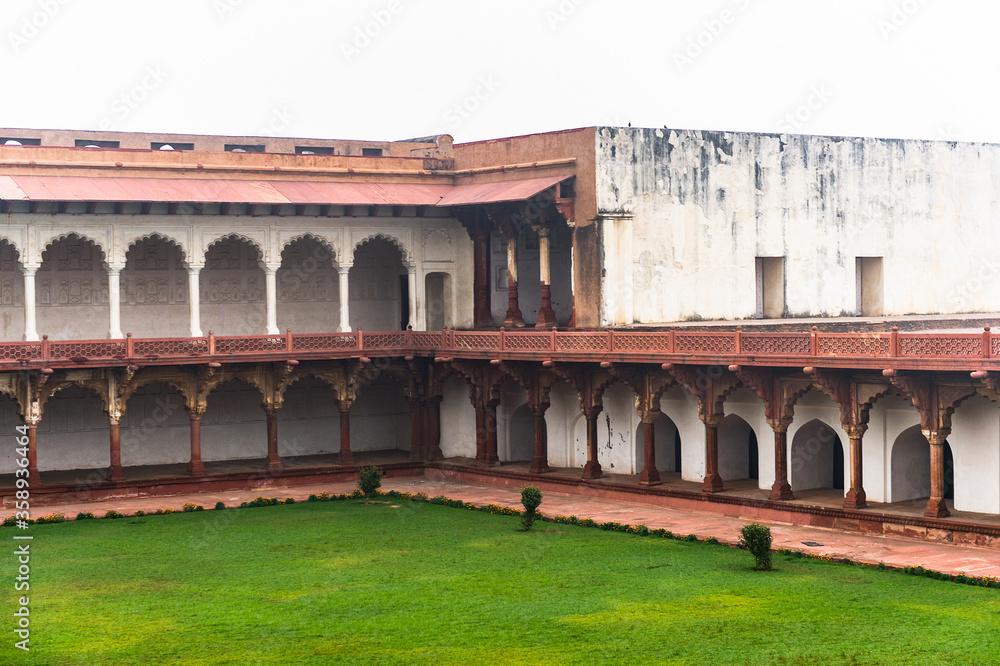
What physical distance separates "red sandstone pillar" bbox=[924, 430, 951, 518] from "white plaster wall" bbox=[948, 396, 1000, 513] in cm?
58

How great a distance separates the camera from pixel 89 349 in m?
28.9

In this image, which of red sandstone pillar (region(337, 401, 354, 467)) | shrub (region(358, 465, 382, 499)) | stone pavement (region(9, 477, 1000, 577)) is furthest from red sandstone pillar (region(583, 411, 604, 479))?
red sandstone pillar (region(337, 401, 354, 467))

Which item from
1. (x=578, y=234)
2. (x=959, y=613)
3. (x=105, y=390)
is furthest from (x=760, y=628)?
(x=105, y=390)

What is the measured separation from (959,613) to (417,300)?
62.5 feet

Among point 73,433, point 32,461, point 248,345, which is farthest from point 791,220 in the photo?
point 32,461

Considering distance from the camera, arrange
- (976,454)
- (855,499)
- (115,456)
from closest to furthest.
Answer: (976,454) → (855,499) → (115,456)

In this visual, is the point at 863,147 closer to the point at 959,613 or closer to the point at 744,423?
the point at 744,423

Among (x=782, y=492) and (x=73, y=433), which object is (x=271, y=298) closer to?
(x=73, y=433)

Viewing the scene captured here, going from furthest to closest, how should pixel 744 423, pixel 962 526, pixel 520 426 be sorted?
1. pixel 520 426
2. pixel 744 423
3. pixel 962 526

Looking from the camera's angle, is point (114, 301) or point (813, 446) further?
point (114, 301)

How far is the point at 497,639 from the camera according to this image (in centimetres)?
1650

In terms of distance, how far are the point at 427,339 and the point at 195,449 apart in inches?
241

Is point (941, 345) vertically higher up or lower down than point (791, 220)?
lower down

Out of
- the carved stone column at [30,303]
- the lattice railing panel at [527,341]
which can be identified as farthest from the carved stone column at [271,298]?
the lattice railing panel at [527,341]
